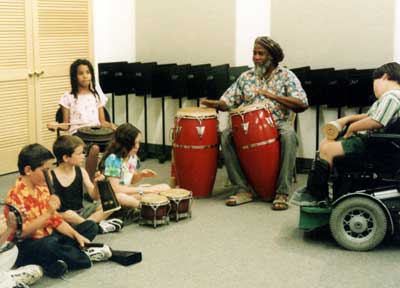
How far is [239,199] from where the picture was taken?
5.14 metres

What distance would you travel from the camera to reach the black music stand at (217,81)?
6238 mm

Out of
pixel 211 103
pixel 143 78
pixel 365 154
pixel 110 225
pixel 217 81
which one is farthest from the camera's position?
pixel 143 78

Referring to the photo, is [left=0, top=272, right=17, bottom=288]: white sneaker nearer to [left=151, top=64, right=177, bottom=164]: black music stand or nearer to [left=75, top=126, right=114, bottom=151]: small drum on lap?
[left=75, top=126, right=114, bottom=151]: small drum on lap

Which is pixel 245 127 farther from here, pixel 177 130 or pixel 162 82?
pixel 162 82

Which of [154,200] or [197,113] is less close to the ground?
[197,113]

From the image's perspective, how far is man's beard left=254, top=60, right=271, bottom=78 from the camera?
17.3 ft

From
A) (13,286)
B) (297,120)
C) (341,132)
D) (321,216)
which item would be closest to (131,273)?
(13,286)

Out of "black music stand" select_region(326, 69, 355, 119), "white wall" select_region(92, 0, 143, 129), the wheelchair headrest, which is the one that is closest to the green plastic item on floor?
the wheelchair headrest

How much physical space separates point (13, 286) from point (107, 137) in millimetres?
2041

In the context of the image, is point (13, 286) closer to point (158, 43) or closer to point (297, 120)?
point (297, 120)

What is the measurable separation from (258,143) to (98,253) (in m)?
1.64

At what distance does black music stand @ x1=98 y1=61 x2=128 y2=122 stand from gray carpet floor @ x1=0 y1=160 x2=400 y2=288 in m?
2.31

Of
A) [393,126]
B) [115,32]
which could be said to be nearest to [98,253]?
[393,126]

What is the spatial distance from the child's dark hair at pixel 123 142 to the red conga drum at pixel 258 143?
81 centimetres
